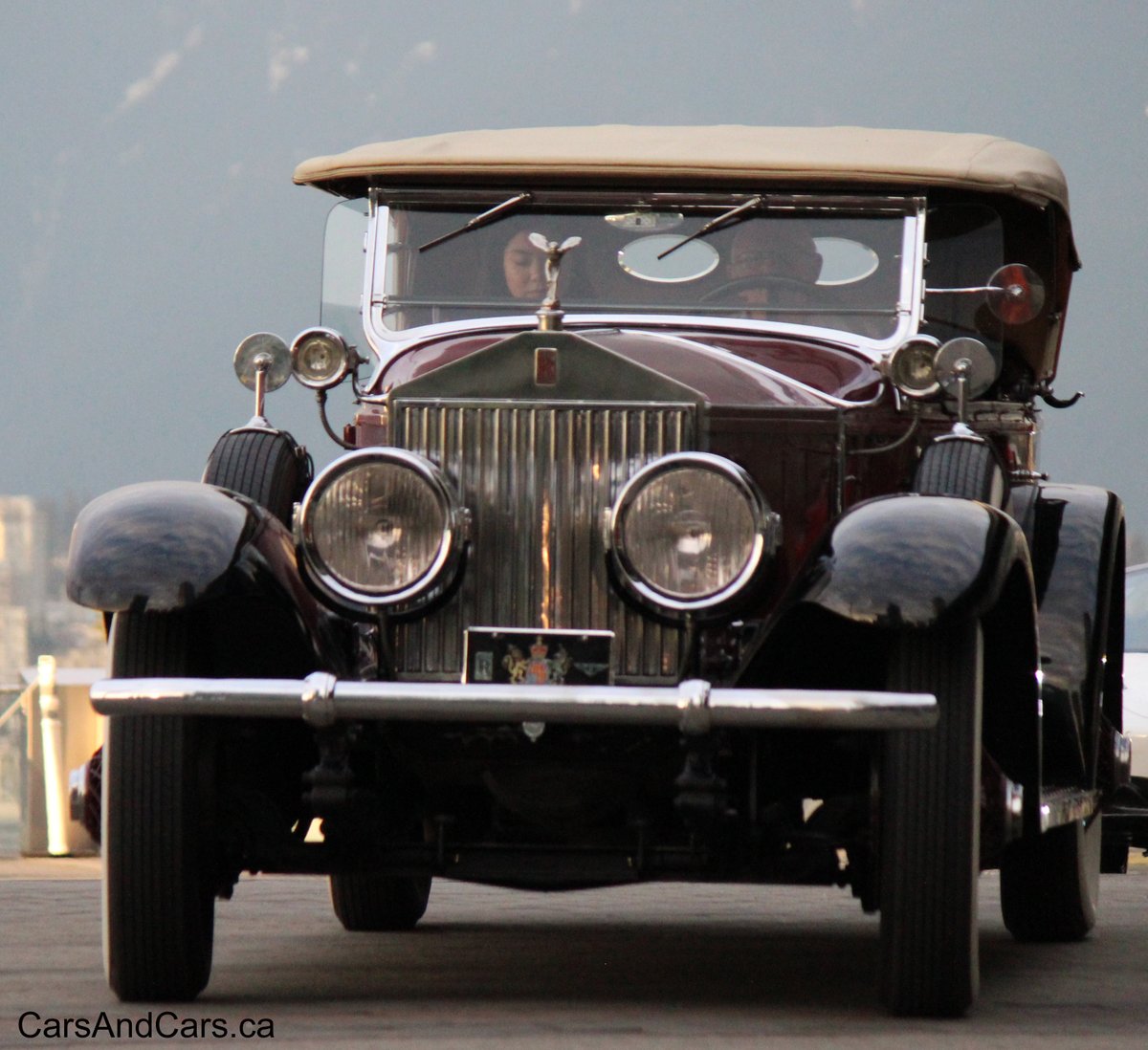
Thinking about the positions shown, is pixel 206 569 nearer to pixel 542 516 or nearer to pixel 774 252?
pixel 542 516

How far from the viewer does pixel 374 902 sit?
22.0ft

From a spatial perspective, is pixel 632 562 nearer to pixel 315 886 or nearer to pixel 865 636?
pixel 865 636

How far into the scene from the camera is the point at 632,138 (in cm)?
630

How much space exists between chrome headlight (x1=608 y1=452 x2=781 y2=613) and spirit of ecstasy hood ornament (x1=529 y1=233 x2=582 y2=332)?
685 millimetres

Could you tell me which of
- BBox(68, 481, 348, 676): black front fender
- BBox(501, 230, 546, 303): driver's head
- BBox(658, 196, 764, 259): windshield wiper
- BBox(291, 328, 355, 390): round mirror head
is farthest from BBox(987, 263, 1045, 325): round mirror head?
BBox(68, 481, 348, 676): black front fender

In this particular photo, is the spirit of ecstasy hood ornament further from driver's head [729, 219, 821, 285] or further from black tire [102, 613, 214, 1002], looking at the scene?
black tire [102, 613, 214, 1002]

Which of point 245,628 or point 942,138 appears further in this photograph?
point 942,138

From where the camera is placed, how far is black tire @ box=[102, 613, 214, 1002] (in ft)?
15.0

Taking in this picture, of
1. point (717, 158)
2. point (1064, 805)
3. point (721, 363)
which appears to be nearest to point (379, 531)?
point (721, 363)

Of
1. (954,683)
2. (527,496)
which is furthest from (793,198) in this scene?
(954,683)

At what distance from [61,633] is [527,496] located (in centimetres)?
1136

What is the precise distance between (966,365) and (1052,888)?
6.57ft

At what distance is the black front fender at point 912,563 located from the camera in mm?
4418

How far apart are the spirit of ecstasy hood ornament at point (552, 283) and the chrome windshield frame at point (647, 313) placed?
411mm
